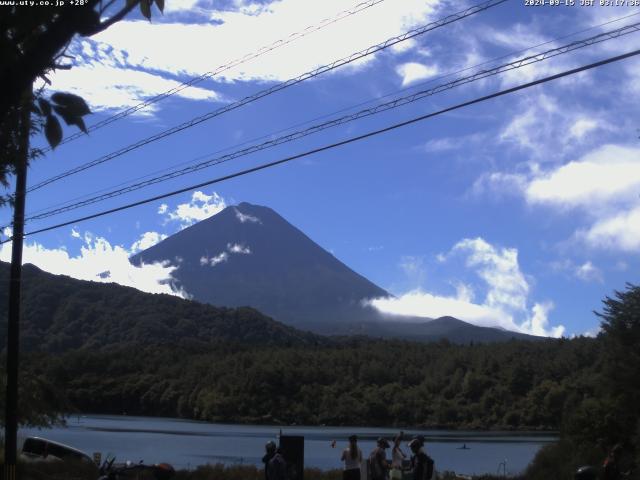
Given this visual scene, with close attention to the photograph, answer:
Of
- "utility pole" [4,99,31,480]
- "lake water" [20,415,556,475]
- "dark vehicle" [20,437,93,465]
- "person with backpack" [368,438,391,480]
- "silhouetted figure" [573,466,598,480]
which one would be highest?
"utility pole" [4,99,31,480]

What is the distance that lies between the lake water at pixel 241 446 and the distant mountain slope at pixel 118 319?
25564 millimetres

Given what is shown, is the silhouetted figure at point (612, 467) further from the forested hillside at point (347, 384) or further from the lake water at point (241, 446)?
the forested hillside at point (347, 384)

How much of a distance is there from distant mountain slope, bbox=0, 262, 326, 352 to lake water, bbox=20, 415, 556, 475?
25.6m

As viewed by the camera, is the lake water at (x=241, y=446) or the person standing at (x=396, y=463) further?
the lake water at (x=241, y=446)

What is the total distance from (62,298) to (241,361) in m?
32.0

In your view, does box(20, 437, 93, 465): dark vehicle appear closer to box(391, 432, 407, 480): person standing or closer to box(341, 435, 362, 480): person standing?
box(341, 435, 362, 480): person standing

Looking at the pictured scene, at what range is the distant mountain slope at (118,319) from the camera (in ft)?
404

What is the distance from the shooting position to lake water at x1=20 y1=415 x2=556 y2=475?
50500 millimetres

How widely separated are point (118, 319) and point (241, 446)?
97.5 meters

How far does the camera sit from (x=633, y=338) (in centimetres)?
2686

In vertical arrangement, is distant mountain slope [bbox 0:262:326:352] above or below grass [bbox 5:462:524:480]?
above

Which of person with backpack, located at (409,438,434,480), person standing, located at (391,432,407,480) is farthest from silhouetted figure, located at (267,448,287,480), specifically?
person standing, located at (391,432,407,480)

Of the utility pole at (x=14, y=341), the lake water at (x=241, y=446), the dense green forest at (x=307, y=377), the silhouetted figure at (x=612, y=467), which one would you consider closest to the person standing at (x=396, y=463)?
the silhouetted figure at (x=612, y=467)

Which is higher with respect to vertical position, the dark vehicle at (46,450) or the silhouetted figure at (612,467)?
the silhouetted figure at (612,467)
